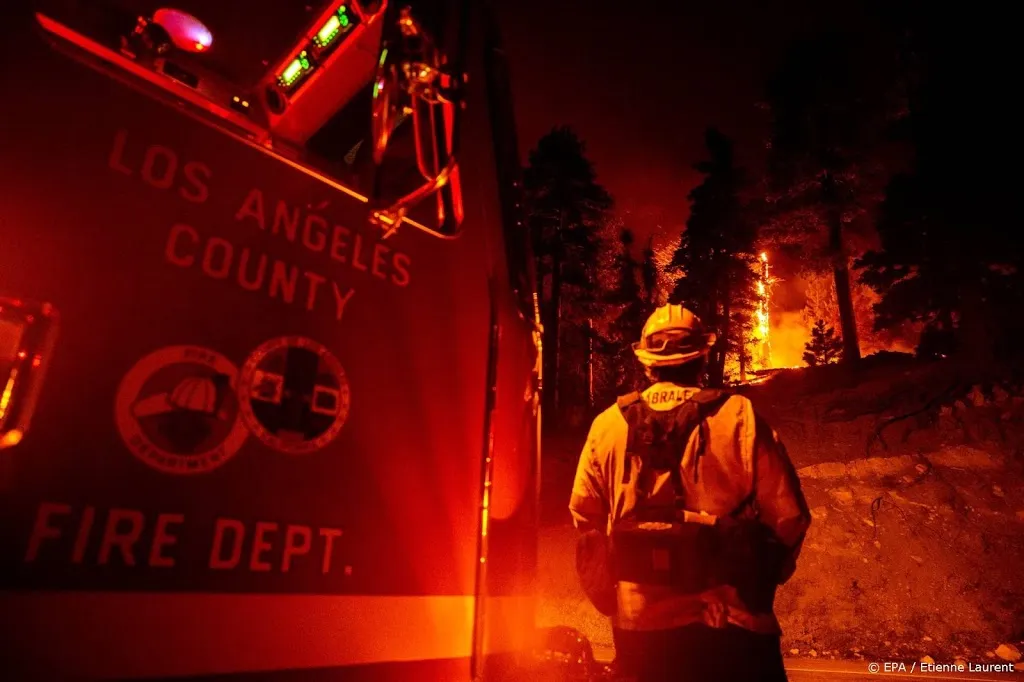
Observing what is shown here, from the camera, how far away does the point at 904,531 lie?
10.9 m

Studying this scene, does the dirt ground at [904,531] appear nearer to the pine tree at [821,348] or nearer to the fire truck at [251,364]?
the fire truck at [251,364]

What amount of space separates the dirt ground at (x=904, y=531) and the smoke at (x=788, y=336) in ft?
123

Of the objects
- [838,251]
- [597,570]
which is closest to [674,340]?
[597,570]

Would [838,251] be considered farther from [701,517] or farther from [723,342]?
[701,517]

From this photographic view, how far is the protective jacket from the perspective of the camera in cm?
247

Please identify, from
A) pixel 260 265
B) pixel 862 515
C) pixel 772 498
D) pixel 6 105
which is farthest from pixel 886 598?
pixel 6 105

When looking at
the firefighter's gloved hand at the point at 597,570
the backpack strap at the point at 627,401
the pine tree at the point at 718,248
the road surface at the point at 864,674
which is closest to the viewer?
the firefighter's gloved hand at the point at 597,570

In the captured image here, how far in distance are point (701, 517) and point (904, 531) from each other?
10.7m

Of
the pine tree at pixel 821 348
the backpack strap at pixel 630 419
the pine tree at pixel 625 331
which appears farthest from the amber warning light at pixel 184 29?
the pine tree at pixel 821 348

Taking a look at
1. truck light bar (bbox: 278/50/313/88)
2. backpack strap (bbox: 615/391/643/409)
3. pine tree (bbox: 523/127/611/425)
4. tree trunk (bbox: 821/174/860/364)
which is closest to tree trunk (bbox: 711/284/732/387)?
tree trunk (bbox: 821/174/860/364)

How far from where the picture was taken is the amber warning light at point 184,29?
6.51 ft

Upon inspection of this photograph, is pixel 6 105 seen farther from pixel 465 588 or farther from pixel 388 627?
pixel 465 588

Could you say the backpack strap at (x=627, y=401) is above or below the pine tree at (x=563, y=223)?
below

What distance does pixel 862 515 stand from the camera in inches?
459
